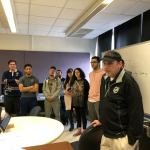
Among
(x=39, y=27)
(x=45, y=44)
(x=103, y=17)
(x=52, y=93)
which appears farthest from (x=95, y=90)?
(x=45, y=44)

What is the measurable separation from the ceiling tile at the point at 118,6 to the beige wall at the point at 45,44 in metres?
2.47

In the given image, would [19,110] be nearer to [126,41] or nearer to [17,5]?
[17,5]

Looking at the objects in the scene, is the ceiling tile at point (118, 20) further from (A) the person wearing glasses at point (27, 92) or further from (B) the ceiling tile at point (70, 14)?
(A) the person wearing glasses at point (27, 92)

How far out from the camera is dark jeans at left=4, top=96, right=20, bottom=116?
128 inches

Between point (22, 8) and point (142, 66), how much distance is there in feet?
8.12

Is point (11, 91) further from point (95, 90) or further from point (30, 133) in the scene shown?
point (30, 133)

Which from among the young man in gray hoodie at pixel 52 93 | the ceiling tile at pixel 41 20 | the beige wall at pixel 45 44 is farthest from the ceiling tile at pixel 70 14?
the beige wall at pixel 45 44

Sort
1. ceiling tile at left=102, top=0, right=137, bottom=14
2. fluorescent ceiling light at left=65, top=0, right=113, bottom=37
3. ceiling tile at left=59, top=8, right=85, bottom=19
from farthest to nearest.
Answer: ceiling tile at left=59, top=8, right=85, bottom=19, ceiling tile at left=102, top=0, right=137, bottom=14, fluorescent ceiling light at left=65, top=0, right=113, bottom=37

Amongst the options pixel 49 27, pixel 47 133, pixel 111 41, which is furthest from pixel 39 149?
pixel 111 41

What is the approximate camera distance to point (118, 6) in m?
2.67

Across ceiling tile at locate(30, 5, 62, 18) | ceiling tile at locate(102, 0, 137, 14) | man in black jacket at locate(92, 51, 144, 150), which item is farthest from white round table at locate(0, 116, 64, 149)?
ceiling tile at locate(102, 0, 137, 14)

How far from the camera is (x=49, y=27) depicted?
13.5 ft

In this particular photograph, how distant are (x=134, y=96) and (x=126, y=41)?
2771 mm

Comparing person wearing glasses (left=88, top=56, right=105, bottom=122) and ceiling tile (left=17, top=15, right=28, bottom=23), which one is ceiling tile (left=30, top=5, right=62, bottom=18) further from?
person wearing glasses (left=88, top=56, right=105, bottom=122)
